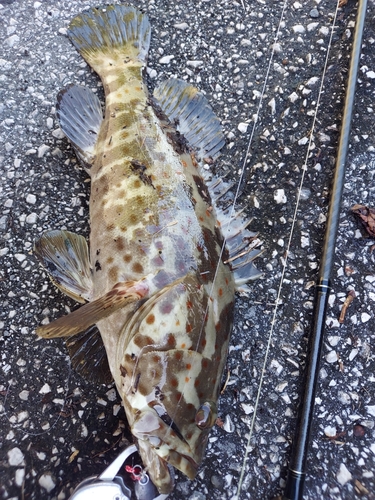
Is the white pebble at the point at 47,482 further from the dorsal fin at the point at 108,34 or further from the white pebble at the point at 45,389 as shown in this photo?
the dorsal fin at the point at 108,34

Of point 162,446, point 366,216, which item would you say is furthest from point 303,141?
point 162,446

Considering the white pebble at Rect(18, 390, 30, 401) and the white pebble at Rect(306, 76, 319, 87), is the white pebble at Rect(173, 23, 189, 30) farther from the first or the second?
the white pebble at Rect(18, 390, 30, 401)

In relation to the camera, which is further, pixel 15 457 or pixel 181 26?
pixel 181 26

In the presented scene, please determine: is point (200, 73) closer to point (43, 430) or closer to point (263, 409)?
point (263, 409)

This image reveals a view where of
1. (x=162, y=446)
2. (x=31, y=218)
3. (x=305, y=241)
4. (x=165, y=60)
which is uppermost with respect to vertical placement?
(x=165, y=60)

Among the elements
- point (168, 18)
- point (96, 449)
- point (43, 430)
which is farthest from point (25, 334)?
point (168, 18)

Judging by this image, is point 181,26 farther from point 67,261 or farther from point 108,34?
point 67,261

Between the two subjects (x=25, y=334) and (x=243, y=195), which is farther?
(x=243, y=195)
